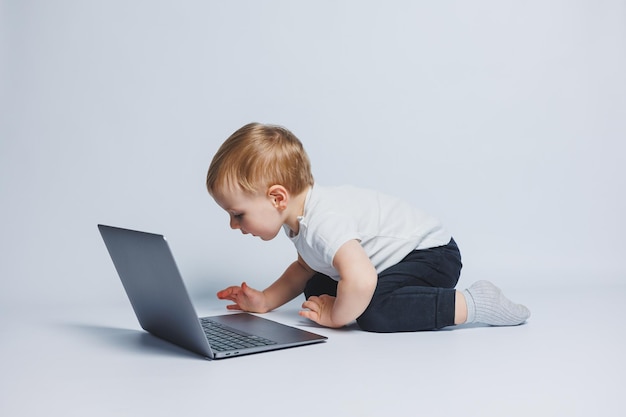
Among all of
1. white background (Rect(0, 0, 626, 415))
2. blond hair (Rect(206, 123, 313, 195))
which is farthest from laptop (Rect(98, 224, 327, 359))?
white background (Rect(0, 0, 626, 415))

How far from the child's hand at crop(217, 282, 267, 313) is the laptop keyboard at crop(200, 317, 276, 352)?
0.25 meters

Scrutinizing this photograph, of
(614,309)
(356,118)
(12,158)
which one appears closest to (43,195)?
(12,158)

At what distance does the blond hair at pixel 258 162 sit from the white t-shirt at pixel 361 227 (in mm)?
76

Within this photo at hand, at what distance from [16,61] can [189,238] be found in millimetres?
774

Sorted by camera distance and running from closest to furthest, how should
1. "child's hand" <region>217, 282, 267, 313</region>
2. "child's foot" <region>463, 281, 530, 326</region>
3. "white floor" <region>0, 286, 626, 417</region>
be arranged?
1. "white floor" <region>0, 286, 626, 417</region>
2. "child's foot" <region>463, 281, 530, 326</region>
3. "child's hand" <region>217, 282, 267, 313</region>

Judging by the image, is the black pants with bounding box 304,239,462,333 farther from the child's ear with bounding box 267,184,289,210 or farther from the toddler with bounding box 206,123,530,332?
the child's ear with bounding box 267,184,289,210

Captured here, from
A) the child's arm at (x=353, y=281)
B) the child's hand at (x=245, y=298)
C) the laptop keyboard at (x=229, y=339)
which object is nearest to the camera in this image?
the laptop keyboard at (x=229, y=339)

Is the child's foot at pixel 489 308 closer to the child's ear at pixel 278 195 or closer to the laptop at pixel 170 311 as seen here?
the laptop at pixel 170 311

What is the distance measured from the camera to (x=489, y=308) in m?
1.83

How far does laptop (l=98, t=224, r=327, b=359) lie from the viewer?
58.3 inches

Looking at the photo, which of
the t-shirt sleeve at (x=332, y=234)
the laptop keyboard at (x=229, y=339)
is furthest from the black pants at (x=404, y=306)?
the laptop keyboard at (x=229, y=339)

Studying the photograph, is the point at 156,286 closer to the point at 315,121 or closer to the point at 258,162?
the point at 258,162

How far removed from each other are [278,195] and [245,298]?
410 mm

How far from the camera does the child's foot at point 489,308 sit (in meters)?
1.82
